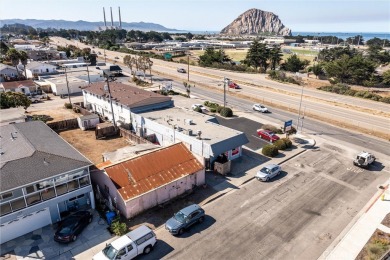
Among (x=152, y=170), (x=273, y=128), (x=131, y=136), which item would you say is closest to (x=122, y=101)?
(x=131, y=136)

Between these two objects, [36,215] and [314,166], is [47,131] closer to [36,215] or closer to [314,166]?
[36,215]

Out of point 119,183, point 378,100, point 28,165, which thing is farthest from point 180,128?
point 378,100

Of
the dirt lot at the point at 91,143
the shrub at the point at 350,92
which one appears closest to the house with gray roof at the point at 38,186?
the dirt lot at the point at 91,143

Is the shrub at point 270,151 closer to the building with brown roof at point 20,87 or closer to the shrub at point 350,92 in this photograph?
the shrub at point 350,92

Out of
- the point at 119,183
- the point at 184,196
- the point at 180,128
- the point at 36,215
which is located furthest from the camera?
the point at 180,128

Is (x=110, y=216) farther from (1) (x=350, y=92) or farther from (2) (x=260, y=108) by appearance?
(1) (x=350, y=92)

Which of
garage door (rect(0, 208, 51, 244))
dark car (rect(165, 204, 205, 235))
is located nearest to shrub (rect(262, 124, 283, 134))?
dark car (rect(165, 204, 205, 235))
